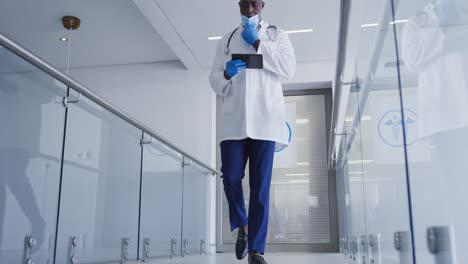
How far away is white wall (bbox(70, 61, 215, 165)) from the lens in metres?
6.61

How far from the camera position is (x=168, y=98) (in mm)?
6754

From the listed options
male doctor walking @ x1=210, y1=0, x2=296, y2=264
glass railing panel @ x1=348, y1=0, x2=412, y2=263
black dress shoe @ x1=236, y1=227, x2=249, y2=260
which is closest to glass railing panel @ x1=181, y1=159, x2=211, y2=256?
black dress shoe @ x1=236, y1=227, x2=249, y2=260

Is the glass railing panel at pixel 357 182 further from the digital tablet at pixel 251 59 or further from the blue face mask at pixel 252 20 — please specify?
the blue face mask at pixel 252 20

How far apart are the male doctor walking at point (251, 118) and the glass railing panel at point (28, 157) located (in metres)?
0.85

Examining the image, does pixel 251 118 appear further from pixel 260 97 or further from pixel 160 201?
pixel 160 201

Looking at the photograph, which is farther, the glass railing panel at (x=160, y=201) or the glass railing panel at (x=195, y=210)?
the glass railing panel at (x=195, y=210)

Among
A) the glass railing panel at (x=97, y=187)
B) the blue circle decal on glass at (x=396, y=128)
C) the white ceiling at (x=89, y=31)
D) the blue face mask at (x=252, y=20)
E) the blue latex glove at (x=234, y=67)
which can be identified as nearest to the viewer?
the blue circle decal on glass at (x=396, y=128)

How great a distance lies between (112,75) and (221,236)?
2.85 metres

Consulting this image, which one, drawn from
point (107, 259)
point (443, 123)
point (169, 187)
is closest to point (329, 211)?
point (169, 187)

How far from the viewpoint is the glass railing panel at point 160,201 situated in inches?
136

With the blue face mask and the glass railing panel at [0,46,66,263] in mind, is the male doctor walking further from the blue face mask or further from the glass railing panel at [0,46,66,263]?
the glass railing panel at [0,46,66,263]

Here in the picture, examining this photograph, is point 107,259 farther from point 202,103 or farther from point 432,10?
point 202,103

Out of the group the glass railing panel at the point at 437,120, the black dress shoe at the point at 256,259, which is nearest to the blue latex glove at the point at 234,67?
the black dress shoe at the point at 256,259

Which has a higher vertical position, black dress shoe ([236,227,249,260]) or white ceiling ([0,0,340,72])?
white ceiling ([0,0,340,72])
